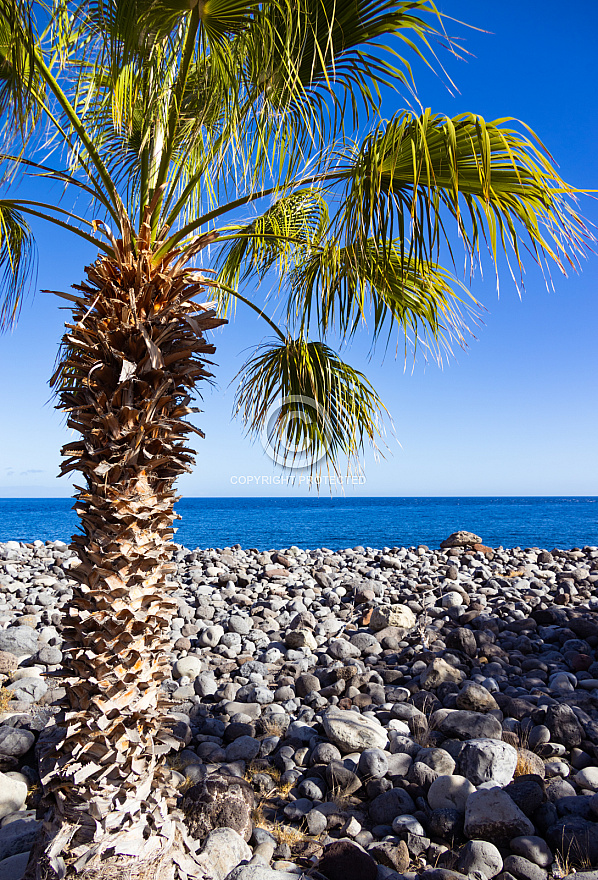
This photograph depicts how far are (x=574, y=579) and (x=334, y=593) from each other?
4.41 metres

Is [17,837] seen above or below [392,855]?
above

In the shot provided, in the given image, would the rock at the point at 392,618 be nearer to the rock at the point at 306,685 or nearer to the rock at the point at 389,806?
the rock at the point at 306,685

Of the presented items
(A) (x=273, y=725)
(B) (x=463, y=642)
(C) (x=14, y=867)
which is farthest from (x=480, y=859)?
(B) (x=463, y=642)

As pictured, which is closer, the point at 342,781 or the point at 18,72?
the point at 18,72

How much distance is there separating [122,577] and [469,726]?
9.51ft

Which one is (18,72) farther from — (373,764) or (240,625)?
(240,625)

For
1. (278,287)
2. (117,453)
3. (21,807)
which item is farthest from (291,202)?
(21,807)

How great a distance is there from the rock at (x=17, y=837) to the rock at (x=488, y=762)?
8.40ft

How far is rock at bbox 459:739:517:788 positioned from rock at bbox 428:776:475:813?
10cm

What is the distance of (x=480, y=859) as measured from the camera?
2646 millimetres

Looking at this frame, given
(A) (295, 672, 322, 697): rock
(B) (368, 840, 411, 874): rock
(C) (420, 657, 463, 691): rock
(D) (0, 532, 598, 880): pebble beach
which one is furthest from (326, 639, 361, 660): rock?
(B) (368, 840, 411, 874): rock

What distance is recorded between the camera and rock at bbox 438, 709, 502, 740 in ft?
12.2

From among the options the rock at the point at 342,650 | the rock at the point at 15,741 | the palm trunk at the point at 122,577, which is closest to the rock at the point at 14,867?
the palm trunk at the point at 122,577

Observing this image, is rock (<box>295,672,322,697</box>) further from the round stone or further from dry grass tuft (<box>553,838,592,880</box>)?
dry grass tuft (<box>553,838,592,880</box>)
